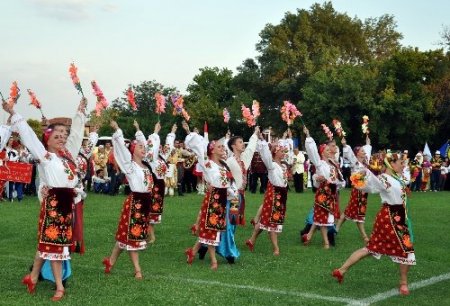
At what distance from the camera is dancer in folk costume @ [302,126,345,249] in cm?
1101

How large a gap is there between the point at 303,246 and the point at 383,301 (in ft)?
13.2

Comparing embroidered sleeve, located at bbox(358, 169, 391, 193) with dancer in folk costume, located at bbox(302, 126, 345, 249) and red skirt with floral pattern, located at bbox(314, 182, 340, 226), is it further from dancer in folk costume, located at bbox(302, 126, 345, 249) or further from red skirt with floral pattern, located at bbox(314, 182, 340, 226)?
red skirt with floral pattern, located at bbox(314, 182, 340, 226)

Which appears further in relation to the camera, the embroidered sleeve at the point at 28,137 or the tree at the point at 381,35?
the tree at the point at 381,35

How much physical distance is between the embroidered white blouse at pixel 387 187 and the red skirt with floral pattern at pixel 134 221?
A: 8.96 ft

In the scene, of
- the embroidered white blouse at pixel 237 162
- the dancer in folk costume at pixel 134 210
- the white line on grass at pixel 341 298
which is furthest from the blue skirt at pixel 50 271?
the embroidered white blouse at pixel 237 162

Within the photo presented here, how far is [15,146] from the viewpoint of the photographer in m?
18.5

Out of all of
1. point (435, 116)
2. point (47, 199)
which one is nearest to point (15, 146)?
point (47, 199)

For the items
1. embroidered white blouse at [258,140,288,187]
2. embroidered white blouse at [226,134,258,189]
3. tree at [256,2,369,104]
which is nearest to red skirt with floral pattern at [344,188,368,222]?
embroidered white blouse at [258,140,288,187]

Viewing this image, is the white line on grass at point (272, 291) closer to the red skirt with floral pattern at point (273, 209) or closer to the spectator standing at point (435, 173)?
the red skirt with floral pattern at point (273, 209)

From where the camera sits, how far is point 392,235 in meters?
7.55

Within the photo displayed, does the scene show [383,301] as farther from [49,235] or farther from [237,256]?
[49,235]

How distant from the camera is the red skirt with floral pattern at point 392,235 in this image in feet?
24.7

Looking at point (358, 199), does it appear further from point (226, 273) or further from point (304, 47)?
point (304, 47)

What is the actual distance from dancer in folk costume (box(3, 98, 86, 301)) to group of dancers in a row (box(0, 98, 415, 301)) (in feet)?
0.03
